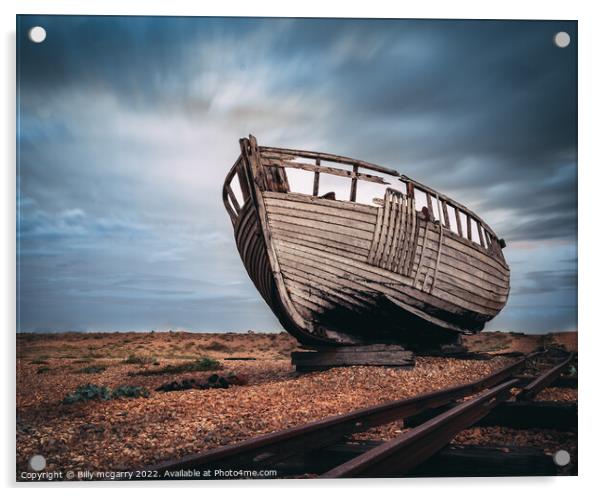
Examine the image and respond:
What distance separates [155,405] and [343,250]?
14.6 ft

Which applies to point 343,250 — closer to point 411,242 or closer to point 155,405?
point 411,242

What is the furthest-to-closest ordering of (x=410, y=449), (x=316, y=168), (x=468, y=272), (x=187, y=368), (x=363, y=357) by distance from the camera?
(x=468, y=272), (x=187, y=368), (x=363, y=357), (x=316, y=168), (x=410, y=449)

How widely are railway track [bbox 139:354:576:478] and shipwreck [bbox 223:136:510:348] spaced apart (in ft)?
13.2

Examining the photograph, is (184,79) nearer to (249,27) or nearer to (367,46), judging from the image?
(249,27)

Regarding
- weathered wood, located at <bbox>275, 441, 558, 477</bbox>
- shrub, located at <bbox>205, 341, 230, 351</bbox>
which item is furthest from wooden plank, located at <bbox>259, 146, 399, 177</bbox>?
shrub, located at <bbox>205, 341, 230, 351</bbox>

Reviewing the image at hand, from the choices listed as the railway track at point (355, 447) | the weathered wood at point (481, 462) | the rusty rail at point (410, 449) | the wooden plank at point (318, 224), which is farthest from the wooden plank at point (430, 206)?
the weathered wood at point (481, 462)

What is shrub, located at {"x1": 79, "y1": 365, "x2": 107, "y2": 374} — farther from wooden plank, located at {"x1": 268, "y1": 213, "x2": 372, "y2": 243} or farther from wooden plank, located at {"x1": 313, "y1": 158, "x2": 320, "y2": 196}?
wooden plank, located at {"x1": 313, "y1": 158, "x2": 320, "y2": 196}

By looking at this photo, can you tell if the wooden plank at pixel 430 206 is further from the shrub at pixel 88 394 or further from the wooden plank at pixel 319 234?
the shrub at pixel 88 394

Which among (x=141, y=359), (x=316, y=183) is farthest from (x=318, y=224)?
(x=141, y=359)

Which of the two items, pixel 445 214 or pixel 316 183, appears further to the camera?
pixel 445 214

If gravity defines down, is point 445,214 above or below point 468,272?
above

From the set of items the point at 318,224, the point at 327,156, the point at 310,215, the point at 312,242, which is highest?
the point at 327,156

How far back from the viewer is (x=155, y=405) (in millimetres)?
6402

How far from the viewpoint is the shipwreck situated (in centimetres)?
955
